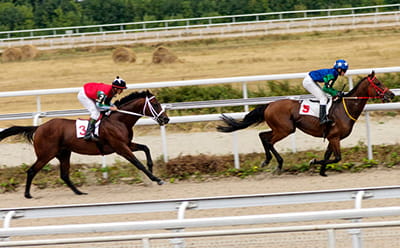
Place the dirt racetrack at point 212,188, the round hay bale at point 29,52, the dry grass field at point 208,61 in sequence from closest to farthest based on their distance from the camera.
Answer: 1. the dirt racetrack at point 212,188
2. the dry grass field at point 208,61
3. the round hay bale at point 29,52

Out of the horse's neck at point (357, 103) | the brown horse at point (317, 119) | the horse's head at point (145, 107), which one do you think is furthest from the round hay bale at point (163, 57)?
the horse's neck at point (357, 103)

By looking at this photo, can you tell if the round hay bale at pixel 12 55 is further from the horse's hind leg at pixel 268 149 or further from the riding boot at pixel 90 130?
the horse's hind leg at pixel 268 149

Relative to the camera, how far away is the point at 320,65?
18828 millimetres

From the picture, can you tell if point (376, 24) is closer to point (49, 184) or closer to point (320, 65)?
point (320, 65)

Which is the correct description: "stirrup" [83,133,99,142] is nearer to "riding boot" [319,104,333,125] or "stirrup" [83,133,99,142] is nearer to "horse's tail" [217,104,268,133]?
"horse's tail" [217,104,268,133]

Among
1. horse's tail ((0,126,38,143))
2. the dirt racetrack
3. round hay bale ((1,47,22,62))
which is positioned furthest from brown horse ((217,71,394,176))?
round hay bale ((1,47,22,62))

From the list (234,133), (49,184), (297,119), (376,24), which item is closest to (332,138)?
(297,119)

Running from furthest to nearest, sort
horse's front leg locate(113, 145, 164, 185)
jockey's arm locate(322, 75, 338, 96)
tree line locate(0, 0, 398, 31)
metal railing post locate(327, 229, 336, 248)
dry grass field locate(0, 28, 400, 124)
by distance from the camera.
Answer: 1. tree line locate(0, 0, 398, 31)
2. dry grass field locate(0, 28, 400, 124)
3. jockey's arm locate(322, 75, 338, 96)
4. horse's front leg locate(113, 145, 164, 185)
5. metal railing post locate(327, 229, 336, 248)

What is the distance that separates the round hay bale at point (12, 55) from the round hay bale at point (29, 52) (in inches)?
5.4

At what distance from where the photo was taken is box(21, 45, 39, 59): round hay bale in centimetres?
2536

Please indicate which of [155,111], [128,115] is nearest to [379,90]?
[155,111]

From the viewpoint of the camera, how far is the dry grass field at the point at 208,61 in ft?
62.2

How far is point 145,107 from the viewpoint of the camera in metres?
8.75

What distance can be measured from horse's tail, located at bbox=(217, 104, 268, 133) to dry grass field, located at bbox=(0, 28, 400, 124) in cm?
705
